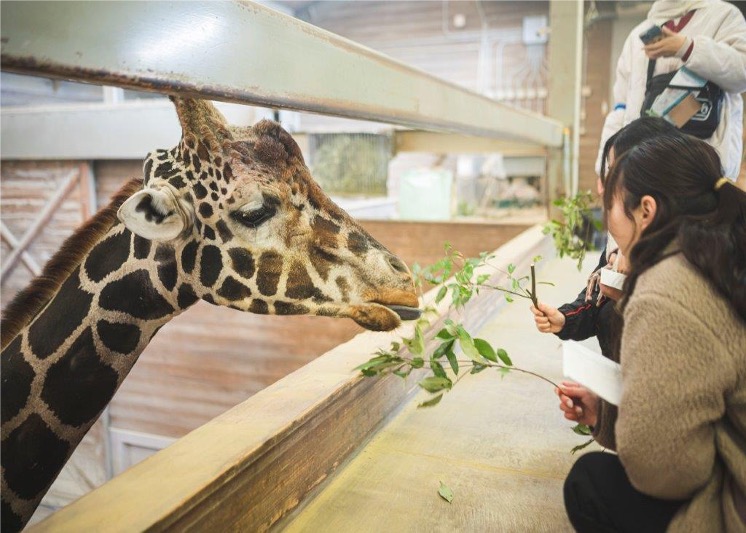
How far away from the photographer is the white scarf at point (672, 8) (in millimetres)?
2414

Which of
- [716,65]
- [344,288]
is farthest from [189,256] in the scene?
[716,65]

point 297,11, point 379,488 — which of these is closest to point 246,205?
point 379,488

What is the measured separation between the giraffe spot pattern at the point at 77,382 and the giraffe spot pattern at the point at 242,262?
0.40 meters

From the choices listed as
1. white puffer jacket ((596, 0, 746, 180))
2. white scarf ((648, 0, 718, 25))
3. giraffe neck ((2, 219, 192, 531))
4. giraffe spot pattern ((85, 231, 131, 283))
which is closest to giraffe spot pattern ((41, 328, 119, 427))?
giraffe neck ((2, 219, 192, 531))

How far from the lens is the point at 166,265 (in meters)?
1.54

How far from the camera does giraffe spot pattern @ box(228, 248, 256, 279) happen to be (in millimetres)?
1501

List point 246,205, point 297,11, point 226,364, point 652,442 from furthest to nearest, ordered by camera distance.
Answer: point 297,11 → point 226,364 → point 246,205 → point 652,442

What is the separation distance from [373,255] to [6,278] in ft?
18.6

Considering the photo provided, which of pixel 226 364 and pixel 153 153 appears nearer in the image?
pixel 153 153

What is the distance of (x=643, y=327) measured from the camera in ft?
3.30

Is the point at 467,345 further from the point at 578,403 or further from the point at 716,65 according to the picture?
the point at 716,65

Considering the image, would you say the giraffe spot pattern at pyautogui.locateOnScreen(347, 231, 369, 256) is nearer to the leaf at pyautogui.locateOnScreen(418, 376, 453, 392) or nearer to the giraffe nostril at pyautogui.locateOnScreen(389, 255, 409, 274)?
the giraffe nostril at pyautogui.locateOnScreen(389, 255, 409, 274)

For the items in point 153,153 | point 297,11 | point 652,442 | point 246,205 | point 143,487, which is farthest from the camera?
point 297,11

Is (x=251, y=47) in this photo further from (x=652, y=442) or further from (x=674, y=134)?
(x=652, y=442)
